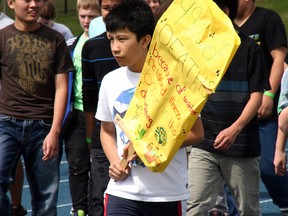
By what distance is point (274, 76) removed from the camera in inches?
316

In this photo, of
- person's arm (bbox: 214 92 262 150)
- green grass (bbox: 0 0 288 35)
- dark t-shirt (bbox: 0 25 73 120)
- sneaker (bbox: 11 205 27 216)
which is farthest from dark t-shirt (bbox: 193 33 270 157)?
green grass (bbox: 0 0 288 35)

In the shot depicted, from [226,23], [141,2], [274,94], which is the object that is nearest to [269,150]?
[274,94]

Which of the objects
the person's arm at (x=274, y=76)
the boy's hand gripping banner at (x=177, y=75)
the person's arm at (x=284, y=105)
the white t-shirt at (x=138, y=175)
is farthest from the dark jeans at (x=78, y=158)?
the boy's hand gripping banner at (x=177, y=75)

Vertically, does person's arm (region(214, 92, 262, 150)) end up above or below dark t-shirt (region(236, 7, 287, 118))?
below

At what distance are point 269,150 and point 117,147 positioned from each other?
2.68 m

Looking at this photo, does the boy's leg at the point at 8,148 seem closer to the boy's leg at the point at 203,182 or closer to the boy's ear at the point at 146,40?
the boy's leg at the point at 203,182

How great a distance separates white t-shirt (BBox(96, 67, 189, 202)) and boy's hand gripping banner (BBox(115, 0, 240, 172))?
0.30m

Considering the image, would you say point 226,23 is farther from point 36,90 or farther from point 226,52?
point 36,90

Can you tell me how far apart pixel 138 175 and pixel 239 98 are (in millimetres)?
1706

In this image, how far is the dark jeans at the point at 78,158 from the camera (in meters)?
8.51

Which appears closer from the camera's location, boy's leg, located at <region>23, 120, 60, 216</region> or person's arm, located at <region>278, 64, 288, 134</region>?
person's arm, located at <region>278, 64, 288, 134</region>

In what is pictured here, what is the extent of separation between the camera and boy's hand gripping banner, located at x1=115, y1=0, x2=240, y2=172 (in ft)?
16.5

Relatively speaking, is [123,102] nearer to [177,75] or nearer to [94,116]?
[177,75]

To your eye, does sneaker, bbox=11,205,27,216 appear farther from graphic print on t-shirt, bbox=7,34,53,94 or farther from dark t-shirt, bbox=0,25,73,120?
graphic print on t-shirt, bbox=7,34,53,94
